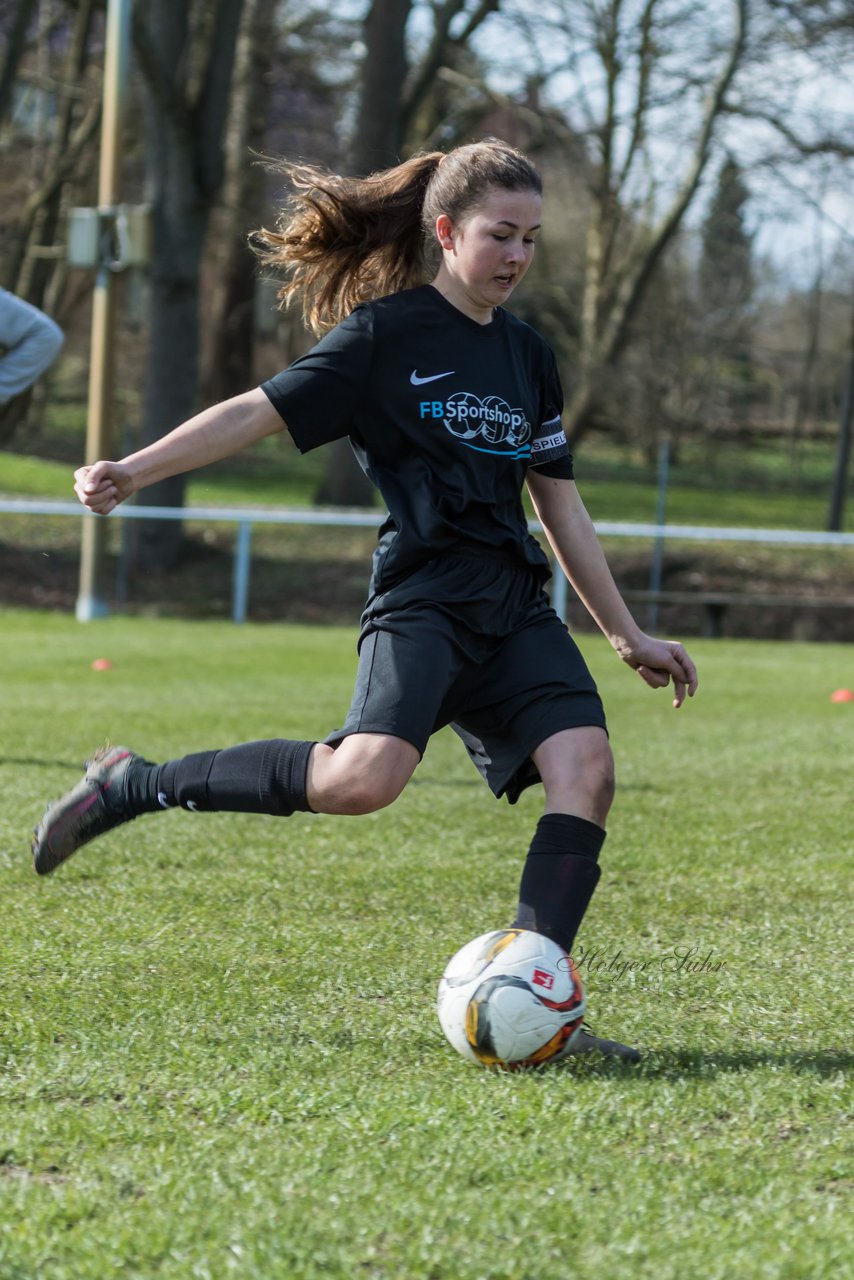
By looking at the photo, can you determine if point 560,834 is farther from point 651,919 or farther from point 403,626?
point 651,919

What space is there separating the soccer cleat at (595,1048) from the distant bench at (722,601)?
1295cm

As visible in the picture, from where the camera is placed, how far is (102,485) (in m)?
3.10

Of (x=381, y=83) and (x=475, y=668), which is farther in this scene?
(x=381, y=83)

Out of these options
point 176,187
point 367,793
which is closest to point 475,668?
point 367,793

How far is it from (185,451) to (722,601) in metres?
13.7

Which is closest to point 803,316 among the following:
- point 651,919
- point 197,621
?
point 197,621

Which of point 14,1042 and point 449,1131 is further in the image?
point 14,1042

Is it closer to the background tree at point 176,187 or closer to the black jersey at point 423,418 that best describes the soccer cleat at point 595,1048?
the black jersey at point 423,418

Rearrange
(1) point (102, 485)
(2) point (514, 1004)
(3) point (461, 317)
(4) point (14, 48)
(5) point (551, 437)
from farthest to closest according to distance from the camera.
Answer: (4) point (14, 48)
(5) point (551, 437)
(3) point (461, 317)
(1) point (102, 485)
(2) point (514, 1004)

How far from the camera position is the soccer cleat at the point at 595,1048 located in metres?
3.09

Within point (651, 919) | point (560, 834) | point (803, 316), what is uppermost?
point (803, 316)

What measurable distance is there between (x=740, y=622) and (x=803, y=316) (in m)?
17.3

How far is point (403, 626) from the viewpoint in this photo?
333 cm

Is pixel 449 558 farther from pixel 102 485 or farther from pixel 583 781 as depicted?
pixel 102 485
